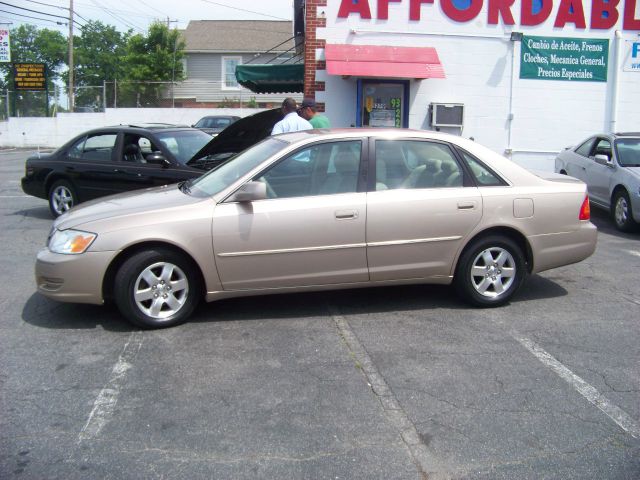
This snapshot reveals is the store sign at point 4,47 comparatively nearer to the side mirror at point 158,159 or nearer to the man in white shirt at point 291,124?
the side mirror at point 158,159

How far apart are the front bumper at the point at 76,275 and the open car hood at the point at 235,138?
377cm

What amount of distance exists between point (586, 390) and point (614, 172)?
22.5 ft

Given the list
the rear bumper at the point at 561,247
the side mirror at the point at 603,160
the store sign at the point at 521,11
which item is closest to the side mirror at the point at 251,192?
the rear bumper at the point at 561,247

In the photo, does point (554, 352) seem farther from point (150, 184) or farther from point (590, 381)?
point (150, 184)

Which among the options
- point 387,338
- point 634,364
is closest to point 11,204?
point 387,338

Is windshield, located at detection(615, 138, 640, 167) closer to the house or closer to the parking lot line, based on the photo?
the parking lot line

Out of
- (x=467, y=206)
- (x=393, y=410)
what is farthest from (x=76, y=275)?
(x=467, y=206)

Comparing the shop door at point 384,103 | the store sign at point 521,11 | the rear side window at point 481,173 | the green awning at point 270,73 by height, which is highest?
the store sign at point 521,11

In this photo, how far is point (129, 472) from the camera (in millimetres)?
3279

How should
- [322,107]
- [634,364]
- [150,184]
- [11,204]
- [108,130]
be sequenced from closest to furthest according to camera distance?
[634,364] → [150,184] → [108,130] → [11,204] → [322,107]

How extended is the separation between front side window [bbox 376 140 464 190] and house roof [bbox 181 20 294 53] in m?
32.8

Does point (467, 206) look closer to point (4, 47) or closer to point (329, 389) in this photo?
point (329, 389)

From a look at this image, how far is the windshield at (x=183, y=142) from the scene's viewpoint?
902cm

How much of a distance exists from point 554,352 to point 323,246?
1.95 meters
